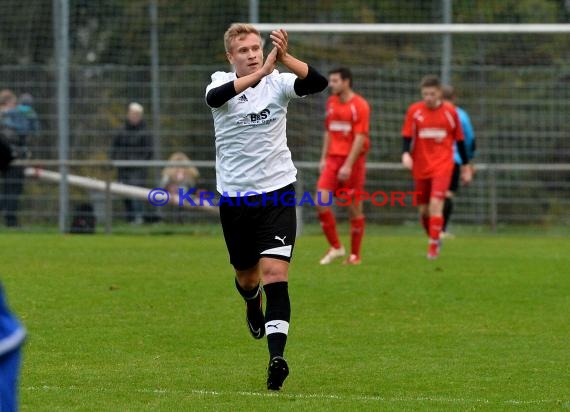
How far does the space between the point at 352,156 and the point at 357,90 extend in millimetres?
6170

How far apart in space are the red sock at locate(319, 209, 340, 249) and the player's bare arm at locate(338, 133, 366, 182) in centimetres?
51

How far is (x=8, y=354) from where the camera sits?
4.38 meters

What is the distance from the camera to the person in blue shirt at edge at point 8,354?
14.3 ft

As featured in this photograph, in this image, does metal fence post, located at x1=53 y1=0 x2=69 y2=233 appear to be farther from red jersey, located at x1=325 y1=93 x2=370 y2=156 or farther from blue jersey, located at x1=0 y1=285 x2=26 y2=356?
blue jersey, located at x1=0 y1=285 x2=26 y2=356

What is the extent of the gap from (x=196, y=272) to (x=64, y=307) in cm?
321

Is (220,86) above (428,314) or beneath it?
above

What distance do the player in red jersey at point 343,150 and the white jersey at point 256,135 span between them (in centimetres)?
696

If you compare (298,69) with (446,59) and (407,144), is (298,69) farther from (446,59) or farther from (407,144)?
(446,59)

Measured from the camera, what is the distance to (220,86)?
26.1 feet

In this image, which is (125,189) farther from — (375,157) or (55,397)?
(55,397)

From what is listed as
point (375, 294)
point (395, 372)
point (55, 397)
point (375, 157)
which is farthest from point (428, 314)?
point (375, 157)

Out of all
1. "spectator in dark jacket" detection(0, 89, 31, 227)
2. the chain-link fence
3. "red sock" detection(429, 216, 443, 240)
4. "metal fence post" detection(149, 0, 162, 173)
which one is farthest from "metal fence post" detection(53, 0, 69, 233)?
"red sock" detection(429, 216, 443, 240)

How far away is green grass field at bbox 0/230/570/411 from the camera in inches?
292

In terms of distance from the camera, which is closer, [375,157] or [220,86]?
[220,86]
